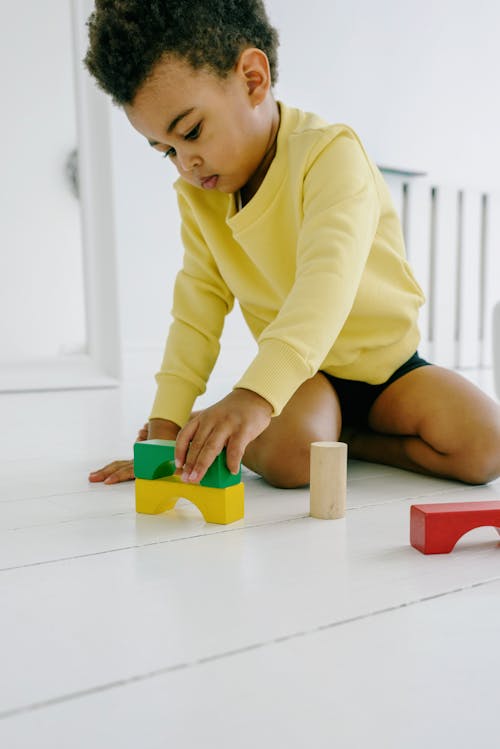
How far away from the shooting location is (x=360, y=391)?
1.00 m

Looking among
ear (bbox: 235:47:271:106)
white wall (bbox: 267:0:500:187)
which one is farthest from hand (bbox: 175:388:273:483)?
white wall (bbox: 267:0:500:187)

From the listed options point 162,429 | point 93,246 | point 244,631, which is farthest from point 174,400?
point 93,246

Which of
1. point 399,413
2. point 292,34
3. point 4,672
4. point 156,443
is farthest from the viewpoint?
point 292,34

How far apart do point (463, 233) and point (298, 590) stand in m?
2.66

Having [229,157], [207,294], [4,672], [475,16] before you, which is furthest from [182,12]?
[475,16]

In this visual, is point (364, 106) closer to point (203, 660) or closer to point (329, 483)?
point (329, 483)

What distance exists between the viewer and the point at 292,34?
242 cm

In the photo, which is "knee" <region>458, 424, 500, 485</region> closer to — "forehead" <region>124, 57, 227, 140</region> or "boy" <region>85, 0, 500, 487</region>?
"boy" <region>85, 0, 500, 487</region>

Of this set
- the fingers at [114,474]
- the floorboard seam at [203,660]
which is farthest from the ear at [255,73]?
the floorboard seam at [203,660]

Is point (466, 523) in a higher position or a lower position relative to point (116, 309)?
lower

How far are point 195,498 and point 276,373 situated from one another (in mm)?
152

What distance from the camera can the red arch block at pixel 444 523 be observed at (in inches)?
23.4

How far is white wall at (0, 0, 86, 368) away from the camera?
214 centimetres

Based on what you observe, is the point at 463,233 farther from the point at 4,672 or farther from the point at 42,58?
the point at 4,672
